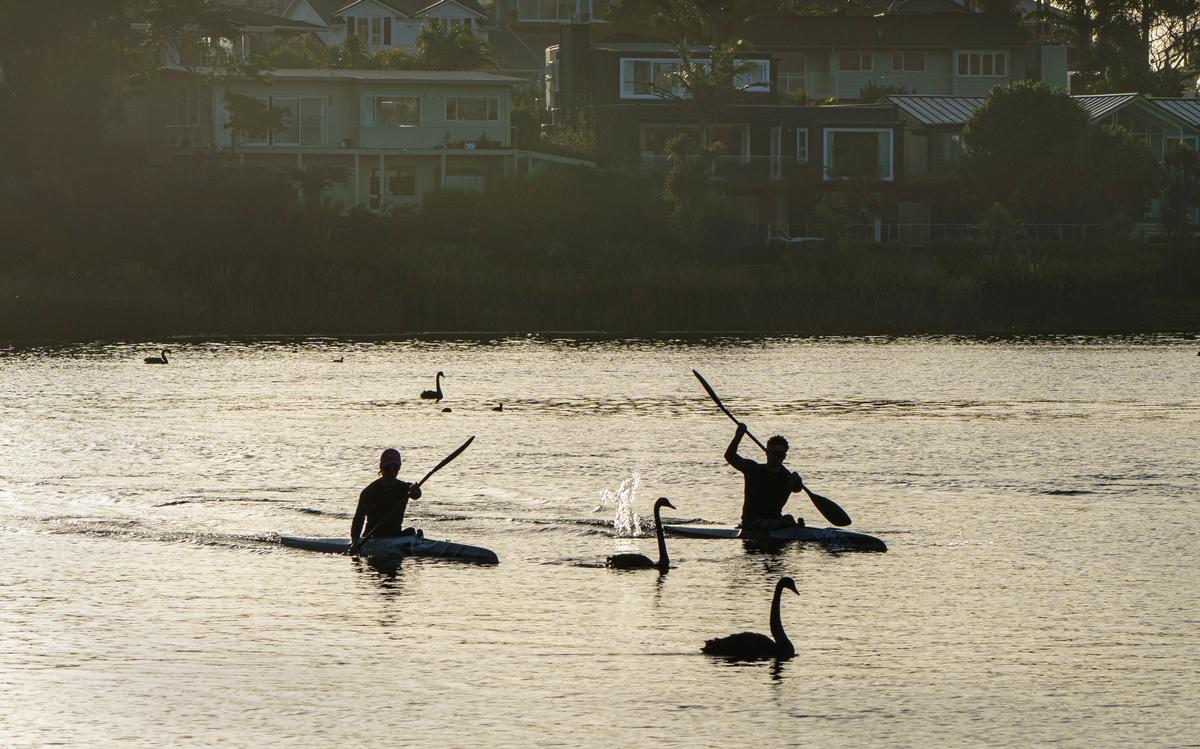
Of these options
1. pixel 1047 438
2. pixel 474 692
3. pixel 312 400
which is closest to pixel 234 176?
pixel 312 400

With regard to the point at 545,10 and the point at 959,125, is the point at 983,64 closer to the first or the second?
the point at 959,125

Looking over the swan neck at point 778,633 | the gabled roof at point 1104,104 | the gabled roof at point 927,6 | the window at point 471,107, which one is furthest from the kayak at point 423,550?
the gabled roof at point 927,6

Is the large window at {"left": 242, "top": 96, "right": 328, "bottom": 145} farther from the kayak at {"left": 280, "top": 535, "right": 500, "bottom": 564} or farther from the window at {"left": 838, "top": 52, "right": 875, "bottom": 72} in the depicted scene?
the kayak at {"left": 280, "top": 535, "right": 500, "bottom": 564}

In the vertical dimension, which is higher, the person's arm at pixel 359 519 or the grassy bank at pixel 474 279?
the grassy bank at pixel 474 279

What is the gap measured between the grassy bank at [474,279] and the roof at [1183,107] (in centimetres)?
2556

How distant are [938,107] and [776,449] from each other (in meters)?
85.2

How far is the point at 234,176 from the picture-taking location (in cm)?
8738

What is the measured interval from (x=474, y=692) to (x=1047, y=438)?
31.2 meters

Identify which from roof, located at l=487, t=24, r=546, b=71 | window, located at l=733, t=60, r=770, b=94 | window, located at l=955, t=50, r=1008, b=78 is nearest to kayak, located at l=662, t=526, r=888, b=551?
window, located at l=733, t=60, r=770, b=94

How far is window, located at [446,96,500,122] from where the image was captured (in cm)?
10169

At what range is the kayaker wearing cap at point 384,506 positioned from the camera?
97.5 feet

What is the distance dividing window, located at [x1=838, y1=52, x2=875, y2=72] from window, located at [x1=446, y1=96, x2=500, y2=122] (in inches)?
1306

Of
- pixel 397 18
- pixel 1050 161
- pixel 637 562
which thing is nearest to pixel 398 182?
pixel 1050 161

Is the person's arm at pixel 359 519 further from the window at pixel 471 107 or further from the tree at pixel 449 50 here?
the tree at pixel 449 50
